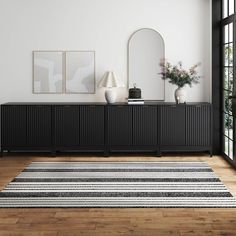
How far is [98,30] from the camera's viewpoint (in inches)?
321

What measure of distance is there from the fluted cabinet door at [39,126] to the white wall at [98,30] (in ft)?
2.11

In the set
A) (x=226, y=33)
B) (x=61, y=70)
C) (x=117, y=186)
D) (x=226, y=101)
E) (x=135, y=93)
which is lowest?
(x=117, y=186)

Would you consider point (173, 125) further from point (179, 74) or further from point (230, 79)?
point (230, 79)

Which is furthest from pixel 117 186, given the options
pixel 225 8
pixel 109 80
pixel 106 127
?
pixel 225 8

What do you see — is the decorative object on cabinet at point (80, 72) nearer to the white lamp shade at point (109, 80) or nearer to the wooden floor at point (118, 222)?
the white lamp shade at point (109, 80)

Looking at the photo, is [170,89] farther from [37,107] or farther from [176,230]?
[176,230]

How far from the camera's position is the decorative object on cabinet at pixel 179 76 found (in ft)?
26.0

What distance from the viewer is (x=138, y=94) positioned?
795cm

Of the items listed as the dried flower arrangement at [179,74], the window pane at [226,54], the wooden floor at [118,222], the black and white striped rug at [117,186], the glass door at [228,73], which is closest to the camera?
the wooden floor at [118,222]

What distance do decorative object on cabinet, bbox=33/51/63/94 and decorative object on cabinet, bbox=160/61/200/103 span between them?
1519mm

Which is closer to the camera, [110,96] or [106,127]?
[106,127]

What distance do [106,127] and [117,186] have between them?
2.06 metres

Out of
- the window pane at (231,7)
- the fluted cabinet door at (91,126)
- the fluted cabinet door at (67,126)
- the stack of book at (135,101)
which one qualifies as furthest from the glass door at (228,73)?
the fluted cabinet door at (67,126)

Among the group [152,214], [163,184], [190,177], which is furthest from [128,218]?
[190,177]
